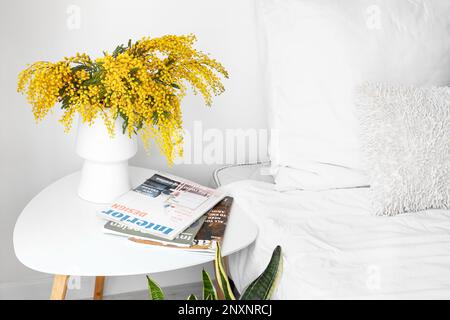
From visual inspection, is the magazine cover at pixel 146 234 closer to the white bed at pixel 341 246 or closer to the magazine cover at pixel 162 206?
the magazine cover at pixel 162 206

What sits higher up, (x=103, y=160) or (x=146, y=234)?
(x=103, y=160)

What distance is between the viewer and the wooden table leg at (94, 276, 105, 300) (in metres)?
1.65

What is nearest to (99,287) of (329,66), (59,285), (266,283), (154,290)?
(59,285)

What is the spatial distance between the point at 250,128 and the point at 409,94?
0.57 metres

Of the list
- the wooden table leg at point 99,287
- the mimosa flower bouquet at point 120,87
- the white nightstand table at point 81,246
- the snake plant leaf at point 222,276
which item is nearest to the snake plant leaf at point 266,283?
the snake plant leaf at point 222,276

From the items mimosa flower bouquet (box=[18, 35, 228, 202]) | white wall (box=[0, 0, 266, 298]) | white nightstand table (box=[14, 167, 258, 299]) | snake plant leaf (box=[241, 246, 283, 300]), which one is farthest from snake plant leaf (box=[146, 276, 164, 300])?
white wall (box=[0, 0, 266, 298])

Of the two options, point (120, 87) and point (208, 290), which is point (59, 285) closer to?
point (208, 290)

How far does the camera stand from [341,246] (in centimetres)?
121

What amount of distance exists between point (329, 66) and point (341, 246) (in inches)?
19.9

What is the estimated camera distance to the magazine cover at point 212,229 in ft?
3.91

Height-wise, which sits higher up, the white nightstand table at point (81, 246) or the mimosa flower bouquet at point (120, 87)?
the mimosa flower bouquet at point (120, 87)

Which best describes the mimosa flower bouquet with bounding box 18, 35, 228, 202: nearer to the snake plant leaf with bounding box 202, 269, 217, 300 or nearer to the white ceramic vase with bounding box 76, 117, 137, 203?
the white ceramic vase with bounding box 76, 117, 137, 203

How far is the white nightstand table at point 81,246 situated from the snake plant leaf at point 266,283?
14 cm

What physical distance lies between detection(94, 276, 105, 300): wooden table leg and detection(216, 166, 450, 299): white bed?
0.47 metres
